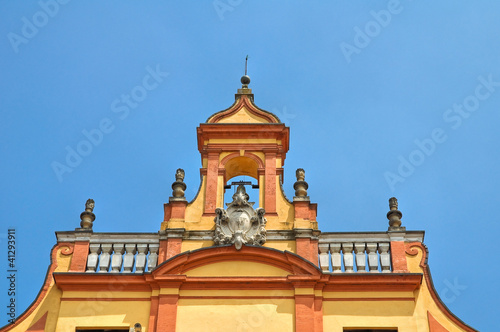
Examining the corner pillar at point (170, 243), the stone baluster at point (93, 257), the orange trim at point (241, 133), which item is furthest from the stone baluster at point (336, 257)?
the stone baluster at point (93, 257)

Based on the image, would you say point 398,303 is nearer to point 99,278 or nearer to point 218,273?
point 218,273

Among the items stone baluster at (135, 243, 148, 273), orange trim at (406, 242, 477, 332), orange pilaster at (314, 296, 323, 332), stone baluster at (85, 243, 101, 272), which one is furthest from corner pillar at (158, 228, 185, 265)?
orange trim at (406, 242, 477, 332)

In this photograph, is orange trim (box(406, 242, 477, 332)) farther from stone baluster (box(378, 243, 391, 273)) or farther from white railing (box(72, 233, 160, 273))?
white railing (box(72, 233, 160, 273))

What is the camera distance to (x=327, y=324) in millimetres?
18016

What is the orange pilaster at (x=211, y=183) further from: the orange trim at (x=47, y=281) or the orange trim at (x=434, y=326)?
the orange trim at (x=434, y=326)

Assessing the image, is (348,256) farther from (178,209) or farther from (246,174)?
(178,209)

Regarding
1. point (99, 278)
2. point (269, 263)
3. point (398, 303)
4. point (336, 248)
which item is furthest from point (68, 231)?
point (398, 303)

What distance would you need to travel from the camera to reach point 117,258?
19.2 metres

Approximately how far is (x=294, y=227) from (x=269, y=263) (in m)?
1.10

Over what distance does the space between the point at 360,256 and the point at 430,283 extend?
64.9 inches

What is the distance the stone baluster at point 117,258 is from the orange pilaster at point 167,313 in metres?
1.32

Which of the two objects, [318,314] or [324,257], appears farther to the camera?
[324,257]

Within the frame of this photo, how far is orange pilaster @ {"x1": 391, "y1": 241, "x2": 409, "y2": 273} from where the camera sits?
742 inches

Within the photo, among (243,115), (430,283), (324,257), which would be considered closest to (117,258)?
(324,257)
